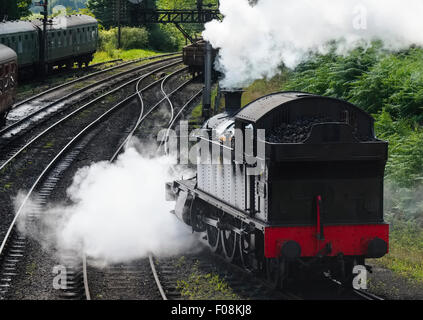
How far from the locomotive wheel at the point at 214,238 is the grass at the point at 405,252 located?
10.6 ft

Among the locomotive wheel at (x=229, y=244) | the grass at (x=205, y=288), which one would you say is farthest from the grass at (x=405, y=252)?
the grass at (x=205, y=288)

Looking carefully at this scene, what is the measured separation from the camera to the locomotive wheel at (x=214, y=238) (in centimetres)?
1526

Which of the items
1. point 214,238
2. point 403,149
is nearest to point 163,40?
point 403,149

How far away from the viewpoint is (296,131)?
12211mm

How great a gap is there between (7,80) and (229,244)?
55.9 feet

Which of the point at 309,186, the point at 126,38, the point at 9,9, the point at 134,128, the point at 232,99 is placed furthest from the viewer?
the point at 126,38

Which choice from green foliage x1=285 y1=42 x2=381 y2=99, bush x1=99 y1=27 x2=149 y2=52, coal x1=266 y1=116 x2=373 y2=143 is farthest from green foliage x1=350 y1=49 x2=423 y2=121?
bush x1=99 y1=27 x2=149 y2=52

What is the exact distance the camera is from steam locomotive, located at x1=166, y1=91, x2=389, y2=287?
12.0m

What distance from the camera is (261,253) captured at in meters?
13.0

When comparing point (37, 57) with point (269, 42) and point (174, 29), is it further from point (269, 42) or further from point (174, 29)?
point (174, 29)

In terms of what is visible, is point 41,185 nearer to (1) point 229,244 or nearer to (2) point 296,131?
(1) point 229,244

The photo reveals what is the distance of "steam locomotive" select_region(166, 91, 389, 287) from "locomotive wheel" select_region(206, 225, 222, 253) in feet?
6.51

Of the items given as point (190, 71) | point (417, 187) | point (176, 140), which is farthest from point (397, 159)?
Result: point (190, 71)

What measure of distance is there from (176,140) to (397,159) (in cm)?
1043
